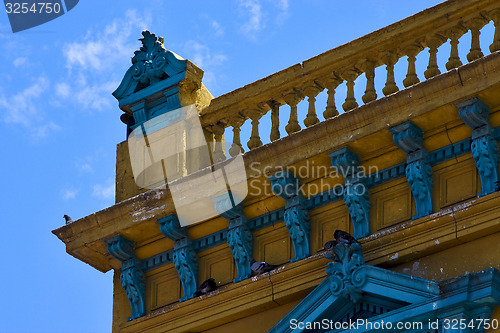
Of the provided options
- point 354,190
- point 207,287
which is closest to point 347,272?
point 354,190

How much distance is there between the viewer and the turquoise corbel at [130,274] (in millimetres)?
12789

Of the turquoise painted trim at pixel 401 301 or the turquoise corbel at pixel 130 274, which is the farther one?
the turquoise corbel at pixel 130 274

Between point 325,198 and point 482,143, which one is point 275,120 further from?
point 482,143

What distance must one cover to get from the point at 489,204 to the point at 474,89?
0.88 metres

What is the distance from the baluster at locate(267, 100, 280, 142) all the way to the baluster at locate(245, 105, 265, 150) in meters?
0.13

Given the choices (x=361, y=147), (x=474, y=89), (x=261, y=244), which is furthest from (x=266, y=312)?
(x=474, y=89)

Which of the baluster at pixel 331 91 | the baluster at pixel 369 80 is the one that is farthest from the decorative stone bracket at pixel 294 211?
the baluster at pixel 369 80

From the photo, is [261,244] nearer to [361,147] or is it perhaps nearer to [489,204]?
[361,147]

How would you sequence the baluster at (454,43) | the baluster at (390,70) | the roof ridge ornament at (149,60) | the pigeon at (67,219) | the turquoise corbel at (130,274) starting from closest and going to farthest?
the baluster at (454,43), the baluster at (390,70), the turquoise corbel at (130,274), the pigeon at (67,219), the roof ridge ornament at (149,60)

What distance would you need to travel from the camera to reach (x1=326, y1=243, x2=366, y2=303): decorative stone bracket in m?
11.2

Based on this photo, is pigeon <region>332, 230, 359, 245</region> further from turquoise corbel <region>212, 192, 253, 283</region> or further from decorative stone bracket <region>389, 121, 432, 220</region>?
turquoise corbel <region>212, 192, 253, 283</region>

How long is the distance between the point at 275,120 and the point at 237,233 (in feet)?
3.47

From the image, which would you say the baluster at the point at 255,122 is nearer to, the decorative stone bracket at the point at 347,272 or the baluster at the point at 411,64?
the baluster at the point at 411,64

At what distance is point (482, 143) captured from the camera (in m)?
11.2
